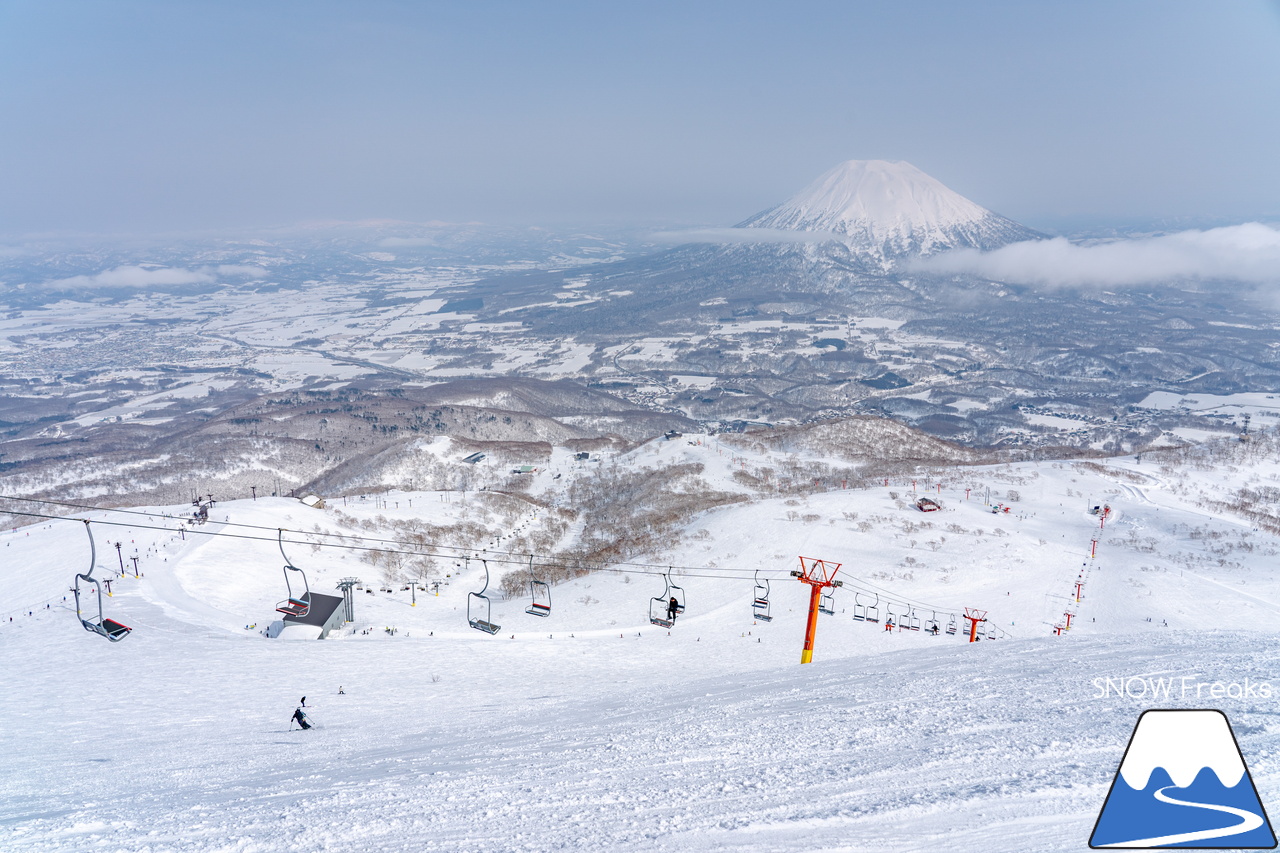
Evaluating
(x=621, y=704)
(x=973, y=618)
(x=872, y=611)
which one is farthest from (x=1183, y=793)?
(x=872, y=611)

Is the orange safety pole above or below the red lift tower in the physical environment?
above

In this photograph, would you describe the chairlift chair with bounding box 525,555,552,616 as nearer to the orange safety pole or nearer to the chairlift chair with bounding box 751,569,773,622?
the chairlift chair with bounding box 751,569,773,622

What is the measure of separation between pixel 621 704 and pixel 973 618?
55.2 ft

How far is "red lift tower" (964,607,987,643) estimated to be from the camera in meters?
24.8

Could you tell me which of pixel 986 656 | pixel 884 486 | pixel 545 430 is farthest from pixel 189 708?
pixel 545 430

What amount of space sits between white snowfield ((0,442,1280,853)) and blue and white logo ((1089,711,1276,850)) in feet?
4.60

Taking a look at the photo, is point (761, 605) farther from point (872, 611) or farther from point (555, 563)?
point (555, 563)

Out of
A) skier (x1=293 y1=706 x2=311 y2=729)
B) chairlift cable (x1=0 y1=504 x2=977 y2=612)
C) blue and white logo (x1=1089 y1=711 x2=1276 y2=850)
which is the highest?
blue and white logo (x1=1089 y1=711 x2=1276 y2=850)

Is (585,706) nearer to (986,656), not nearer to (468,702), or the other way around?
(468,702)

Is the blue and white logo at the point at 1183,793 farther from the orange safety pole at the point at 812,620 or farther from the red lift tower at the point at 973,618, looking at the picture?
the red lift tower at the point at 973,618

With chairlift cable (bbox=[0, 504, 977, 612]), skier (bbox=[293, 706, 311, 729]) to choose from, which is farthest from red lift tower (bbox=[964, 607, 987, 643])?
skier (bbox=[293, 706, 311, 729])

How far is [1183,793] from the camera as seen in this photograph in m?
5.36

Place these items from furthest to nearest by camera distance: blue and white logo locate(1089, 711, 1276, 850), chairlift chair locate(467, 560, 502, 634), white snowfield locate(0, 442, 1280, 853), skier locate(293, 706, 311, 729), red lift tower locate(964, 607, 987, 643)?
chairlift chair locate(467, 560, 502, 634) < red lift tower locate(964, 607, 987, 643) < skier locate(293, 706, 311, 729) < white snowfield locate(0, 442, 1280, 853) < blue and white logo locate(1089, 711, 1276, 850)

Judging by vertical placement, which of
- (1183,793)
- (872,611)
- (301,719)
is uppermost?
(1183,793)
